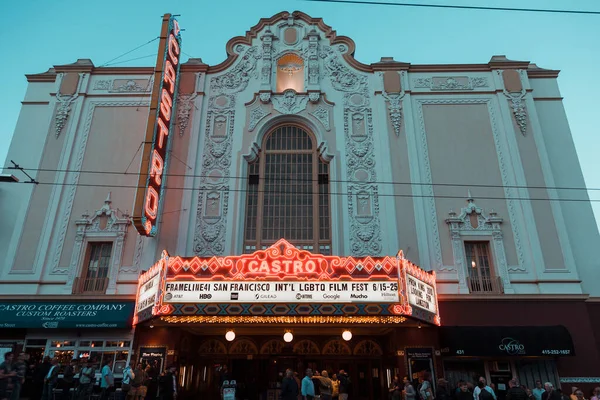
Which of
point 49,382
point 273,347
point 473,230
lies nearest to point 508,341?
point 473,230

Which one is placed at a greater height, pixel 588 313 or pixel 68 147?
pixel 68 147

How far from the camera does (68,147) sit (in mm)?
18219

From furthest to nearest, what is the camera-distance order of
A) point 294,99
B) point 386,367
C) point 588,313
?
point 294,99 → point 386,367 → point 588,313

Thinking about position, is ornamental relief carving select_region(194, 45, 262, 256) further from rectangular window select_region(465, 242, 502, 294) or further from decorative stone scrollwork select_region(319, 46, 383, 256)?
rectangular window select_region(465, 242, 502, 294)

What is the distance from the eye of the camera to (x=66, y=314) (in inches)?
592

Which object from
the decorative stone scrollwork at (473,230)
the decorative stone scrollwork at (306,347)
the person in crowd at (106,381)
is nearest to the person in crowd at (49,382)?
the person in crowd at (106,381)

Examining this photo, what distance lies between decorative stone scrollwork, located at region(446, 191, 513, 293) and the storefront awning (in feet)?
38.3

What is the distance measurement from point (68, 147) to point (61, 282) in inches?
222

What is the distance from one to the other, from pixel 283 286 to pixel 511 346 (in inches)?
298

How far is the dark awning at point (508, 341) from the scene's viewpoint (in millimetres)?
14023

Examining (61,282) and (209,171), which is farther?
(209,171)

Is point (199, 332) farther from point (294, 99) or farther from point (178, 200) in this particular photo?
point (294, 99)

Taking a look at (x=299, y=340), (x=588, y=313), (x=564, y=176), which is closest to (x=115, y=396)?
(x=299, y=340)

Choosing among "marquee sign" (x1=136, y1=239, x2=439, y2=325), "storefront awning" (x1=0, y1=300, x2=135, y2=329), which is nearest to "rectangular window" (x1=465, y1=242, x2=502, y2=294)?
"marquee sign" (x1=136, y1=239, x2=439, y2=325)
